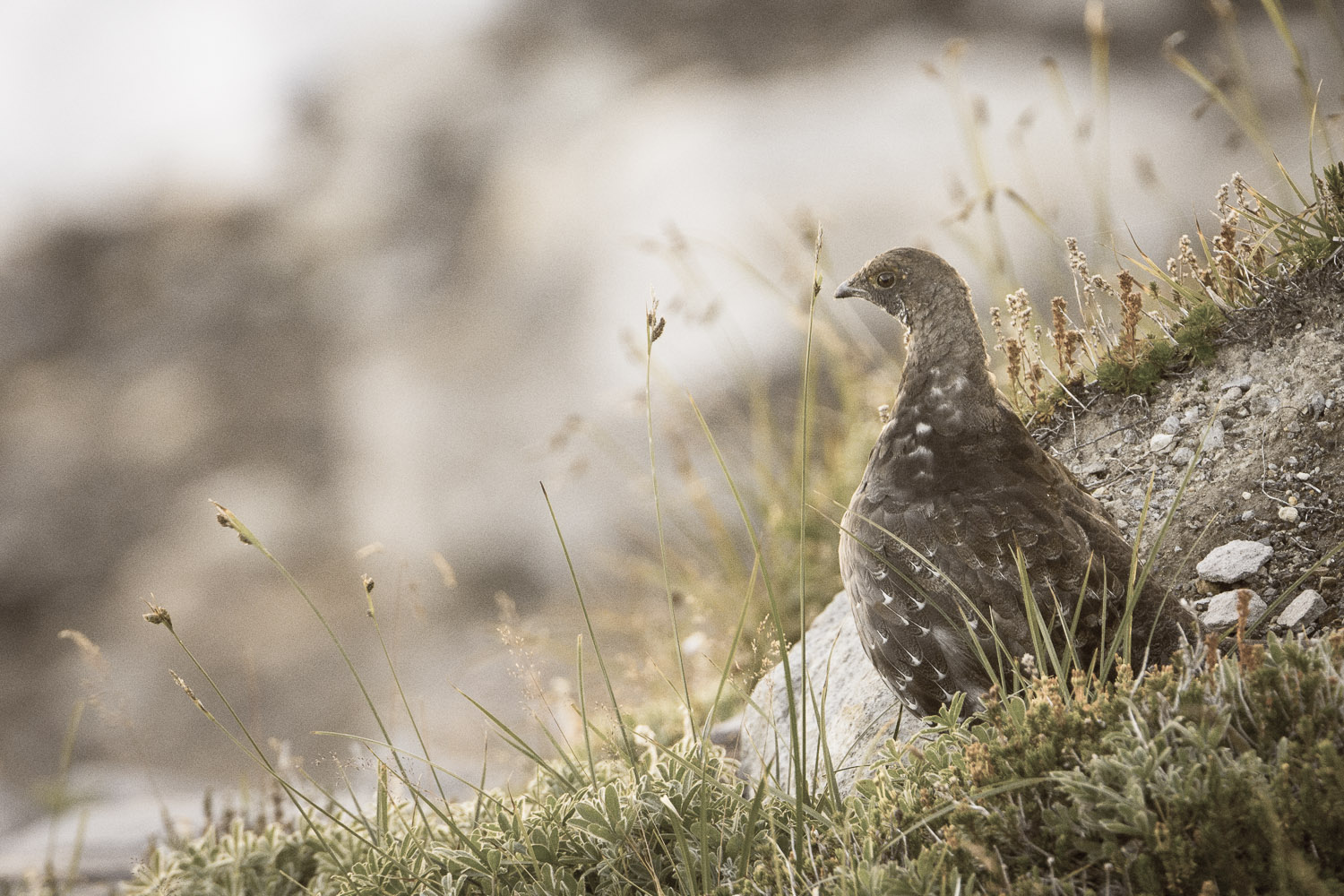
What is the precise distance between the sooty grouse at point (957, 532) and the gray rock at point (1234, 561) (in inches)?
13.0

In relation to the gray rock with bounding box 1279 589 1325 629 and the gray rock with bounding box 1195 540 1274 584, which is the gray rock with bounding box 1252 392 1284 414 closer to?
the gray rock with bounding box 1195 540 1274 584

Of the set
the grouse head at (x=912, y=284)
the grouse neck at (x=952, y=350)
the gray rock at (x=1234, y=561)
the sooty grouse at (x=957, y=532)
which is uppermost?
the grouse head at (x=912, y=284)

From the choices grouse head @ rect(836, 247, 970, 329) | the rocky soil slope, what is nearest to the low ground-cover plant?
the rocky soil slope

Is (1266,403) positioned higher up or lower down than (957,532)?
higher up

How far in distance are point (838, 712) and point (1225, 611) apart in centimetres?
152

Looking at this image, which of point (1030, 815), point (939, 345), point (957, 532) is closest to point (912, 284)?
point (939, 345)

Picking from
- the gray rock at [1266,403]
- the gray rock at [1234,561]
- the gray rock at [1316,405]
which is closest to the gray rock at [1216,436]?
the gray rock at [1266,403]

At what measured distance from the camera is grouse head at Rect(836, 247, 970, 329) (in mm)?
3273

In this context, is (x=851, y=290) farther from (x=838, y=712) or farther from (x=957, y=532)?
(x=838, y=712)

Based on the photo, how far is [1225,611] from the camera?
10.1 feet

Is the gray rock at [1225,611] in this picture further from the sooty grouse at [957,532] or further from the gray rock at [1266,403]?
the gray rock at [1266,403]

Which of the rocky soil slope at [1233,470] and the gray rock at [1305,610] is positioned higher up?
the rocky soil slope at [1233,470]

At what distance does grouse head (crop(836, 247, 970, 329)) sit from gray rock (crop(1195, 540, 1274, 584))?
1354 mm

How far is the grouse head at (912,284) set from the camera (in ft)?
10.7
